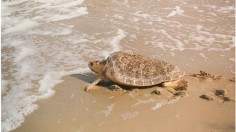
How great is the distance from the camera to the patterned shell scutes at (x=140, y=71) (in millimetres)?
4820

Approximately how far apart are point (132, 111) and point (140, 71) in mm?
713

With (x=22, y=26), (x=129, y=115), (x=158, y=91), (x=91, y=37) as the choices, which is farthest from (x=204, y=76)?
(x=22, y=26)

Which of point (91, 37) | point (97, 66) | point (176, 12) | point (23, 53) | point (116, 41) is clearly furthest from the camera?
point (176, 12)

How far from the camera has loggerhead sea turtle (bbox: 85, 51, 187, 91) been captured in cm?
482

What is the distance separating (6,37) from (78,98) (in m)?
3.28

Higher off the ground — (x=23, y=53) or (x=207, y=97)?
(x=207, y=97)

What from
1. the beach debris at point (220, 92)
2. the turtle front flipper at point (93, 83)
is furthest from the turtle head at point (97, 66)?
the beach debris at point (220, 92)

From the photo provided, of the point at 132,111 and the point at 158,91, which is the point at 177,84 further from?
the point at 132,111

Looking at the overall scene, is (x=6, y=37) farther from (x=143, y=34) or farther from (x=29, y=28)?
(x=143, y=34)

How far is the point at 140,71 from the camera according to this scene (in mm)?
4859

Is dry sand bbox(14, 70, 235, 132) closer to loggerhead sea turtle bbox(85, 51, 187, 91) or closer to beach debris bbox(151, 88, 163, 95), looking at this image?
beach debris bbox(151, 88, 163, 95)

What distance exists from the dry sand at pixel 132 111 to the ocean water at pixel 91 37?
151 millimetres

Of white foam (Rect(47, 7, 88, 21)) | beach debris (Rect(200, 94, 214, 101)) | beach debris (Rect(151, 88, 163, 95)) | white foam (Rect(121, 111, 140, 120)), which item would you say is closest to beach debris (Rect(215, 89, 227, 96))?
beach debris (Rect(200, 94, 214, 101))

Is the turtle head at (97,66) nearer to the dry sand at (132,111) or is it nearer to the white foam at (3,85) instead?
the dry sand at (132,111)
